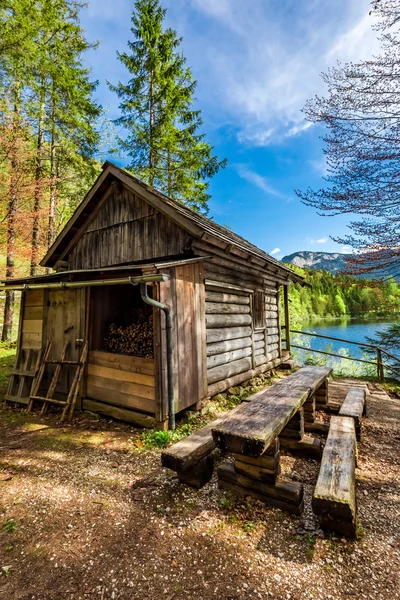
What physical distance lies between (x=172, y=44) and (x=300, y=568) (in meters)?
17.9

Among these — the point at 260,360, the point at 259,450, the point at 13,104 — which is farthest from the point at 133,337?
the point at 13,104

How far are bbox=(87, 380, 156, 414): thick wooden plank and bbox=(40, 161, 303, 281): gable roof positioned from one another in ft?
11.1

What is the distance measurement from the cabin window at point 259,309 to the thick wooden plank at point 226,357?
4.07 ft

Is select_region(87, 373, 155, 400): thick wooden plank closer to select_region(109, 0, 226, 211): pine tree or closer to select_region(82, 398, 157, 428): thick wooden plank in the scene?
select_region(82, 398, 157, 428): thick wooden plank

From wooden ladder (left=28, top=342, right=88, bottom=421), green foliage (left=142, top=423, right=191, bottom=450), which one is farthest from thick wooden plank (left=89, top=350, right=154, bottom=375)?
green foliage (left=142, top=423, right=191, bottom=450)

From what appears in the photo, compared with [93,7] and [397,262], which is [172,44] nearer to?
[93,7]

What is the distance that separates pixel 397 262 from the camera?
7281 millimetres

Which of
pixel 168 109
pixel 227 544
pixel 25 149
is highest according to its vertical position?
pixel 168 109

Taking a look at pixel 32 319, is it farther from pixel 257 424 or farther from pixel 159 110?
pixel 159 110

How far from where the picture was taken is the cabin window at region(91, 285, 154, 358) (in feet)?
19.1

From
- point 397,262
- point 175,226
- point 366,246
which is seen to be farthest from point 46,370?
point 397,262

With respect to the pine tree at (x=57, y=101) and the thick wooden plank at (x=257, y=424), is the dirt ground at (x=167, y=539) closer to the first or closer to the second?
the thick wooden plank at (x=257, y=424)

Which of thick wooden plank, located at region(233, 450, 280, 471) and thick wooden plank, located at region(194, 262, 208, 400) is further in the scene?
thick wooden plank, located at region(194, 262, 208, 400)

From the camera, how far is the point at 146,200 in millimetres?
6434
